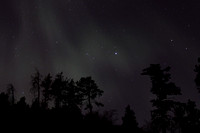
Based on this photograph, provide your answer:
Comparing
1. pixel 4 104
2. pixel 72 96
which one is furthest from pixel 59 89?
pixel 4 104

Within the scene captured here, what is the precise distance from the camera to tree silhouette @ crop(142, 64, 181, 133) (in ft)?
79.8

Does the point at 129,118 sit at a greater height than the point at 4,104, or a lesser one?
lesser

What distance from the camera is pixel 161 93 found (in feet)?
84.6

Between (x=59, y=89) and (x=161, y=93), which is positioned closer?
(x=161, y=93)

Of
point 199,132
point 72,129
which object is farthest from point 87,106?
point 199,132

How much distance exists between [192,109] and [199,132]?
11.1 metres

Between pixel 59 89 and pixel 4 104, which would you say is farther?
pixel 59 89

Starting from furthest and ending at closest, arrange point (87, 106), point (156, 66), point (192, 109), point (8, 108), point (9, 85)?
point (9, 85)
point (192, 109)
point (87, 106)
point (156, 66)
point (8, 108)

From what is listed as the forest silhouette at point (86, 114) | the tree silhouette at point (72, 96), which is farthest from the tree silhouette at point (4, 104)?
the tree silhouette at point (72, 96)

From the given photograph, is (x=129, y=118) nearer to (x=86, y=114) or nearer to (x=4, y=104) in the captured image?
(x=86, y=114)

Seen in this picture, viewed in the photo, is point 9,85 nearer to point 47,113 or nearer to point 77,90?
point 77,90

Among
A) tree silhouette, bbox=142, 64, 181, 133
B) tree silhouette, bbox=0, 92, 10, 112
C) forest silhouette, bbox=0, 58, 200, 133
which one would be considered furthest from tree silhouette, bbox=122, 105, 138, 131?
tree silhouette, bbox=0, 92, 10, 112

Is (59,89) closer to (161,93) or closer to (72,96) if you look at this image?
(72,96)

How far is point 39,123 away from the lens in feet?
61.4
